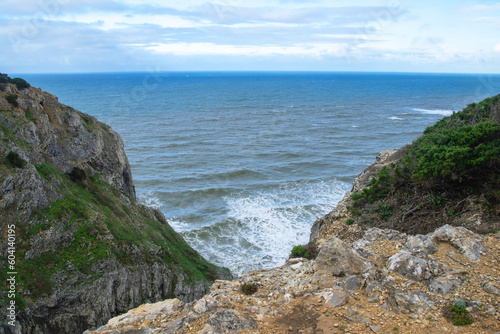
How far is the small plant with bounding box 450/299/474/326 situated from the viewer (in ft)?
35.0

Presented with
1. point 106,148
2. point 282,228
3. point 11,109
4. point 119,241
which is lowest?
point 282,228

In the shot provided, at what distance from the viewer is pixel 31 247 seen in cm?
1978

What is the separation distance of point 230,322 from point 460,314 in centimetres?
715

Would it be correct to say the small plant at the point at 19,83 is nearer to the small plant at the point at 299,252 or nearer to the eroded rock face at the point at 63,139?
the eroded rock face at the point at 63,139

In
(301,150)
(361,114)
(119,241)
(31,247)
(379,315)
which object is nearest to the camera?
(379,315)

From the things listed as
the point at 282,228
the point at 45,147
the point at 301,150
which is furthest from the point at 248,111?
the point at 45,147

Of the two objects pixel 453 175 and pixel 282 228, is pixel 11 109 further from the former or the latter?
pixel 453 175

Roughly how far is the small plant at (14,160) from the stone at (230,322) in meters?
16.6

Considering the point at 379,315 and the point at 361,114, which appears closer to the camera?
the point at 379,315

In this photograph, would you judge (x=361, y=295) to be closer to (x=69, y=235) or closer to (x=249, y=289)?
(x=249, y=289)

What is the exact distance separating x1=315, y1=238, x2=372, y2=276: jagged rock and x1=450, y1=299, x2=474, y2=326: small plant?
2911 mm

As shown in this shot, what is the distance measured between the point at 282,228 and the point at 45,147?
22028mm

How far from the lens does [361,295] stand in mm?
12250

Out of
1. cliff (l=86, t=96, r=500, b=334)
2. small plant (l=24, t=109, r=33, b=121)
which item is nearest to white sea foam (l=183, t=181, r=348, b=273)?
cliff (l=86, t=96, r=500, b=334)
